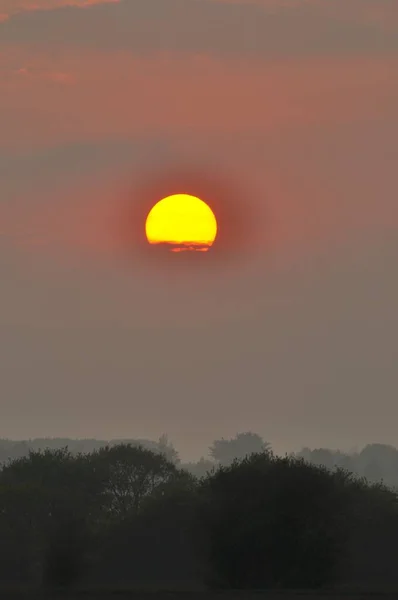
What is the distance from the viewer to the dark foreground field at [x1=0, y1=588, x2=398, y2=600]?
6488 cm

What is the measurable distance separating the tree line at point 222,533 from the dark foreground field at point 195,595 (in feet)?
25.6

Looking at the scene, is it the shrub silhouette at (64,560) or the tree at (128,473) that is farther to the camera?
the tree at (128,473)

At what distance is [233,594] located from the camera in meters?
67.4

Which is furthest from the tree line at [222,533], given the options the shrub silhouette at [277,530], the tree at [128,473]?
the tree at [128,473]

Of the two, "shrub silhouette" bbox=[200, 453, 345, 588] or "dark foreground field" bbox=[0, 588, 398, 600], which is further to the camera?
"shrub silhouette" bbox=[200, 453, 345, 588]

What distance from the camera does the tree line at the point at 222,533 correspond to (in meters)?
80.5

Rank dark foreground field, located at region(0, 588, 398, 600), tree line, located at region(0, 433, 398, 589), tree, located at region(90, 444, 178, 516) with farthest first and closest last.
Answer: tree, located at region(90, 444, 178, 516) → tree line, located at region(0, 433, 398, 589) → dark foreground field, located at region(0, 588, 398, 600)

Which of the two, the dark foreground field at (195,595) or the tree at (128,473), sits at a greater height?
→ the tree at (128,473)

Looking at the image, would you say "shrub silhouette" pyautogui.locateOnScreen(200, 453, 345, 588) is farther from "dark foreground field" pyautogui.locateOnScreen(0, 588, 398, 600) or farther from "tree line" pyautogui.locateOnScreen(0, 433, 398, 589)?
"dark foreground field" pyautogui.locateOnScreen(0, 588, 398, 600)

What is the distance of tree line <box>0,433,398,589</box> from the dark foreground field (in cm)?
781

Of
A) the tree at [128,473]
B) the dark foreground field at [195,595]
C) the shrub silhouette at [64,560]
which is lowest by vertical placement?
the dark foreground field at [195,595]

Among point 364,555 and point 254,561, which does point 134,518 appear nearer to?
point 364,555

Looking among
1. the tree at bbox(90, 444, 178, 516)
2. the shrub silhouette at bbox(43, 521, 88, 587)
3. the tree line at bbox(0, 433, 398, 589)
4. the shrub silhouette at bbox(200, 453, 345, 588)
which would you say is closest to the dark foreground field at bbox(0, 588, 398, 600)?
the tree line at bbox(0, 433, 398, 589)

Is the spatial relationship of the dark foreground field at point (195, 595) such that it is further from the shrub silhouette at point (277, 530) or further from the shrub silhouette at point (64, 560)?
the shrub silhouette at point (64, 560)
